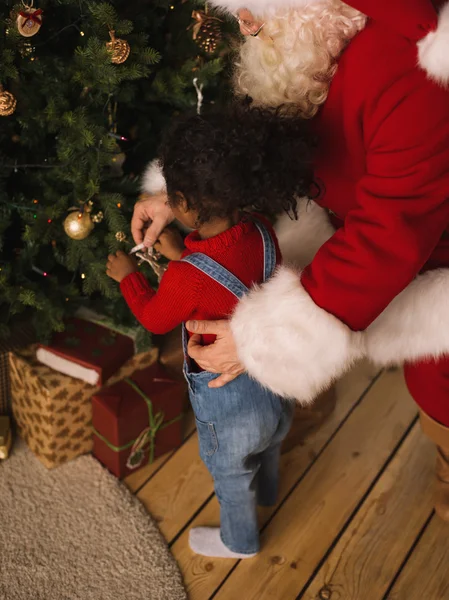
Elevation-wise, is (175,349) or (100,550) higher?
(175,349)

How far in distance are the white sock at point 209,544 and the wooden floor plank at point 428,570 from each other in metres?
0.37

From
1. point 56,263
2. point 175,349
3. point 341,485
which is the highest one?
point 56,263

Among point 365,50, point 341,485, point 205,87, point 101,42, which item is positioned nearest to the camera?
point 365,50

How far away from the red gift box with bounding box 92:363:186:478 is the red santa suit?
1.84 ft

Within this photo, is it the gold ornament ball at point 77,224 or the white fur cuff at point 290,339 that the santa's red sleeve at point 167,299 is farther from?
the gold ornament ball at point 77,224

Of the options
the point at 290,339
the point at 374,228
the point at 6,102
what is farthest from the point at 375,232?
the point at 6,102

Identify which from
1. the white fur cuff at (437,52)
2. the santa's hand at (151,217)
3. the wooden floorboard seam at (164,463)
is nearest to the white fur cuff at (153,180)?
the santa's hand at (151,217)

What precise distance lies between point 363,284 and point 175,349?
A: 836 mm

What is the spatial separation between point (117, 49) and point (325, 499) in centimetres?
124

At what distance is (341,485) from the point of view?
5.54ft

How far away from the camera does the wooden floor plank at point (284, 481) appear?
145 centimetres

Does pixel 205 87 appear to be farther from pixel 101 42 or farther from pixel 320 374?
pixel 320 374

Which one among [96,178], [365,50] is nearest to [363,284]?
[365,50]

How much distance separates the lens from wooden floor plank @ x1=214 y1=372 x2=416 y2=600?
1453mm
